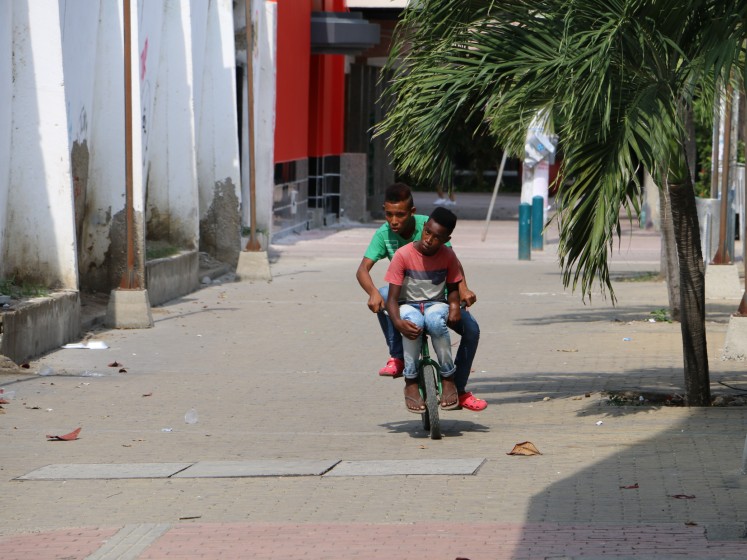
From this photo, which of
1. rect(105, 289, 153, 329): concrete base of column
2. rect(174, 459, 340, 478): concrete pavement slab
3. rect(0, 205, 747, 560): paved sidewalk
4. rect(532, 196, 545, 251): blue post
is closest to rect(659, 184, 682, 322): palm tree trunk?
rect(0, 205, 747, 560): paved sidewalk

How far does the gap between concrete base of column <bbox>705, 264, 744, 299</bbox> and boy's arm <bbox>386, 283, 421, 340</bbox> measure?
35.9 feet

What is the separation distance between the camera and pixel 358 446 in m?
8.90

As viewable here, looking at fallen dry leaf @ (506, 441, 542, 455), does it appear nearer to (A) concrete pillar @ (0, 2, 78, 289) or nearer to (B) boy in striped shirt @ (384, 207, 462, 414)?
(B) boy in striped shirt @ (384, 207, 462, 414)

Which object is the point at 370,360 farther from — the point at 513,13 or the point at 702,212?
the point at 702,212

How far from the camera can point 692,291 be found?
1028 centimetres

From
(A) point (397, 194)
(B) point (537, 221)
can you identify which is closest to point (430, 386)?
(A) point (397, 194)

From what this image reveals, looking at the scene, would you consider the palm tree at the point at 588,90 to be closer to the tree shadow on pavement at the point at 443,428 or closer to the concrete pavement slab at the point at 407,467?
the tree shadow on pavement at the point at 443,428

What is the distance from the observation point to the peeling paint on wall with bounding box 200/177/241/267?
910 inches

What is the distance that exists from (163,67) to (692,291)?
12.0m

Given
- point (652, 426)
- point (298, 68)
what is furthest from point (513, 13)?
point (298, 68)

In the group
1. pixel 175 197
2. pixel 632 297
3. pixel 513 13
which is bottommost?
pixel 632 297

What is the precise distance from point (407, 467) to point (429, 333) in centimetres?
117

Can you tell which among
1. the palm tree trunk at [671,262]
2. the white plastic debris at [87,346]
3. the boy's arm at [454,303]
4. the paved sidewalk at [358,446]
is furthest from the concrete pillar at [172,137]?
the boy's arm at [454,303]

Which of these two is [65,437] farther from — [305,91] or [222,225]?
[305,91]
